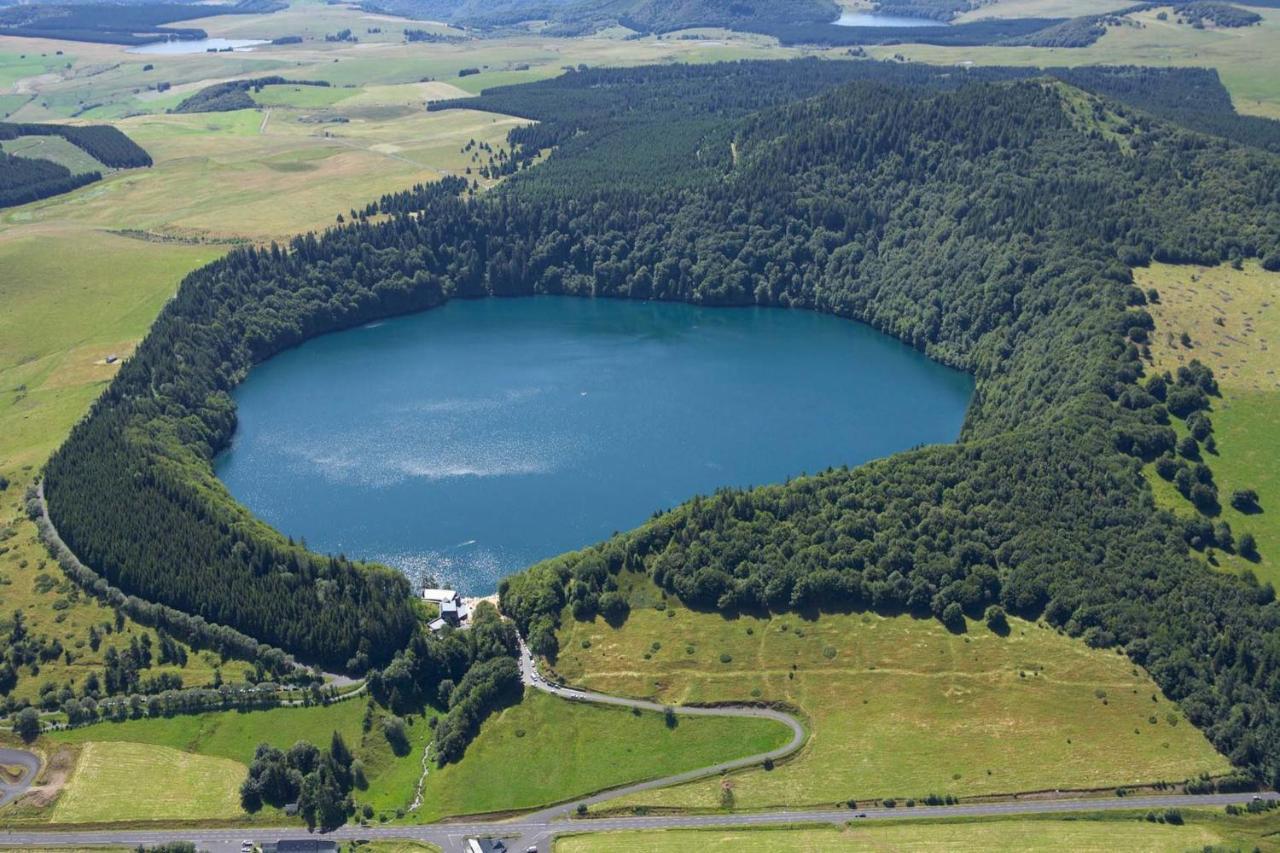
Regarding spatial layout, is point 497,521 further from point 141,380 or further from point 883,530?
point 141,380

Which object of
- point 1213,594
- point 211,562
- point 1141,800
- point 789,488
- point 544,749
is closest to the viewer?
point 1141,800

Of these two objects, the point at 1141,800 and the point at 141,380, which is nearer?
the point at 1141,800

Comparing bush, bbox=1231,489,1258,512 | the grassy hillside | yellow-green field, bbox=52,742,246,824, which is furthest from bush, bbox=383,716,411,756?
bush, bbox=1231,489,1258,512

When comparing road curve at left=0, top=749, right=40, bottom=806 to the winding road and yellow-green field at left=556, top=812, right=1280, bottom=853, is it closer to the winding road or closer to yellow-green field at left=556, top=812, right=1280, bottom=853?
the winding road

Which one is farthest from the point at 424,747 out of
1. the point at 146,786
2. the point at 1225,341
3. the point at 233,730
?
the point at 1225,341

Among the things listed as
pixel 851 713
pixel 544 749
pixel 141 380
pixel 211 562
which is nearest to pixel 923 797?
pixel 851 713

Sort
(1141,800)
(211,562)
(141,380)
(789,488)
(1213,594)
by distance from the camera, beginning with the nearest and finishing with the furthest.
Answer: (1141,800) < (1213,594) < (211,562) < (789,488) < (141,380)

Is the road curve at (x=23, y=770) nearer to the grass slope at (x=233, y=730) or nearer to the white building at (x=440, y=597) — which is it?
the grass slope at (x=233, y=730)

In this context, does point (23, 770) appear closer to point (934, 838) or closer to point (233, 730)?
point (233, 730)
